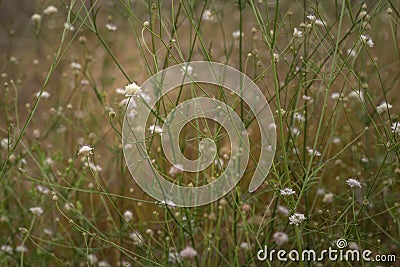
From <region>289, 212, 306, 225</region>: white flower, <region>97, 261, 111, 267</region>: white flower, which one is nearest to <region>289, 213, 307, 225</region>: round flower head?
<region>289, 212, 306, 225</region>: white flower

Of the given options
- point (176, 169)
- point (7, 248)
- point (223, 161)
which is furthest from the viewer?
point (223, 161)

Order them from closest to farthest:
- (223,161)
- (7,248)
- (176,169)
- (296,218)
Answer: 1. (296,218)
2. (176,169)
3. (7,248)
4. (223,161)

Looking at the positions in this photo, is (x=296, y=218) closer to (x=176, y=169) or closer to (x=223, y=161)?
(x=176, y=169)

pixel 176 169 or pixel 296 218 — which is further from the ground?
pixel 176 169

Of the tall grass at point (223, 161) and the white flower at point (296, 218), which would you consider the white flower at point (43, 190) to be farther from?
the white flower at point (296, 218)

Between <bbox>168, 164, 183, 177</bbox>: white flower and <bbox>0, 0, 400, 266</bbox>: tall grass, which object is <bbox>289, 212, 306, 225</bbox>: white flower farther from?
<bbox>168, 164, 183, 177</bbox>: white flower

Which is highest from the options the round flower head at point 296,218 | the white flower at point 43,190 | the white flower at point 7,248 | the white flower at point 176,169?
the white flower at point 43,190

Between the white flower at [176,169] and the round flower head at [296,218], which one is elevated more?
the white flower at [176,169]

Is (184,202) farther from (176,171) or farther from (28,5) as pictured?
(28,5)

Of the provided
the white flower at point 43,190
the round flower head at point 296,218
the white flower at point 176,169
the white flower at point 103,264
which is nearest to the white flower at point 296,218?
the round flower head at point 296,218

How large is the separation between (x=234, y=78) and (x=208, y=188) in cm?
31

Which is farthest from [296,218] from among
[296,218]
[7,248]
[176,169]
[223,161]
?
[7,248]

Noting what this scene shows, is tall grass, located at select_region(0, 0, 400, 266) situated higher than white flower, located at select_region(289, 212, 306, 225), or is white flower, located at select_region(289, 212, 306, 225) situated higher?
tall grass, located at select_region(0, 0, 400, 266)

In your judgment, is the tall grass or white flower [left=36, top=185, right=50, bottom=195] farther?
white flower [left=36, top=185, right=50, bottom=195]
